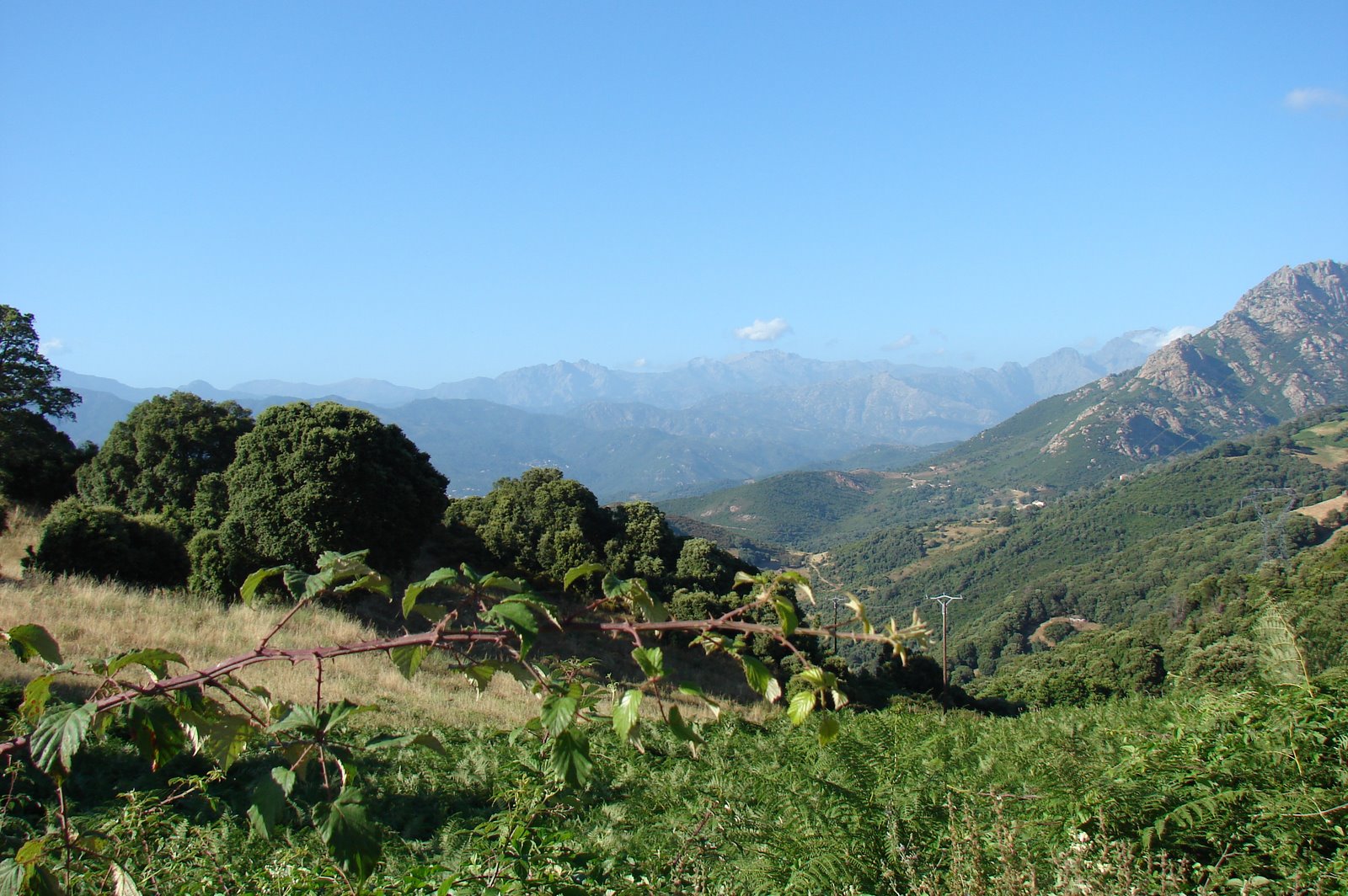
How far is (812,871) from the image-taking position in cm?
319

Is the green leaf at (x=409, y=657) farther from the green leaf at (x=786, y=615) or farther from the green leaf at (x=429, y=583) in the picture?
the green leaf at (x=786, y=615)

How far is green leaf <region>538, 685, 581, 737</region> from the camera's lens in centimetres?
129

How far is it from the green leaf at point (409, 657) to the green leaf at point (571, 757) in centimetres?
33

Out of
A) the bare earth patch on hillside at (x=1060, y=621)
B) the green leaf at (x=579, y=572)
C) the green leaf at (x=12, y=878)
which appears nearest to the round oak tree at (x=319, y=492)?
the green leaf at (x=12, y=878)

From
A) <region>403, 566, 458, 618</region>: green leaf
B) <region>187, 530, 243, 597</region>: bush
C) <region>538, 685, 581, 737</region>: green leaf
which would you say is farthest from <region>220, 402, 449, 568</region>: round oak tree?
<region>538, 685, 581, 737</region>: green leaf

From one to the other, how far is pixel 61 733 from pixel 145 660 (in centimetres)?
21

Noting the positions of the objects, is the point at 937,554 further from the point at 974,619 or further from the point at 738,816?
the point at 738,816

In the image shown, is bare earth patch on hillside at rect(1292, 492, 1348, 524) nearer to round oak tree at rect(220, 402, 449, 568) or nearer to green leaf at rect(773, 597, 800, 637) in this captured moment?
round oak tree at rect(220, 402, 449, 568)

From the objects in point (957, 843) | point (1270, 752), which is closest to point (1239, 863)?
point (1270, 752)

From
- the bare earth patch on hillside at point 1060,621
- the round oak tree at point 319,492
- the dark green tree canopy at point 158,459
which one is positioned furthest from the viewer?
the bare earth patch on hillside at point 1060,621

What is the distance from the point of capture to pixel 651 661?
4.21 ft

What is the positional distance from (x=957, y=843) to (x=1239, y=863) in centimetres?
145

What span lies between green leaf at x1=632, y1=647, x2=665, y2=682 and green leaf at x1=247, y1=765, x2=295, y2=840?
25.6 inches

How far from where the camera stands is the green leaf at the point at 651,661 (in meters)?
1.26
